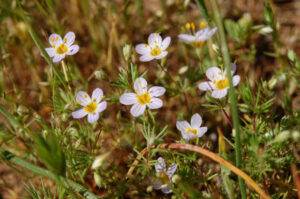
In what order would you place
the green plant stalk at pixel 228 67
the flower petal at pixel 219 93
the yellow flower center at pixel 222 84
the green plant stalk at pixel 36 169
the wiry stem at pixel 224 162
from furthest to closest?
1. the yellow flower center at pixel 222 84
2. the flower petal at pixel 219 93
3. the green plant stalk at pixel 36 169
4. the wiry stem at pixel 224 162
5. the green plant stalk at pixel 228 67

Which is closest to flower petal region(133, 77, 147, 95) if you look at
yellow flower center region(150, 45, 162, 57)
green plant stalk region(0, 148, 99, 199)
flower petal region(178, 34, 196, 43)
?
yellow flower center region(150, 45, 162, 57)

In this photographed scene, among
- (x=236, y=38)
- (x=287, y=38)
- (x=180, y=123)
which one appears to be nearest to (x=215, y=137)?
(x=180, y=123)

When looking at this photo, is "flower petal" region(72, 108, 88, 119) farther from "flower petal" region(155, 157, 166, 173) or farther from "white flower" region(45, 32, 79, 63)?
"flower petal" region(155, 157, 166, 173)

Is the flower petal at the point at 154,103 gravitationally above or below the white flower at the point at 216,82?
above

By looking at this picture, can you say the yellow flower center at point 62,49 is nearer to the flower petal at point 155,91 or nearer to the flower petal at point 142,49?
the flower petal at point 142,49

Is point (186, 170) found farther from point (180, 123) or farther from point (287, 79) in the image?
point (287, 79)

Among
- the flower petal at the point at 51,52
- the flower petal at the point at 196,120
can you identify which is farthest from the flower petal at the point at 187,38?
the flower petal at the point at 51,52
